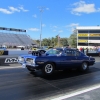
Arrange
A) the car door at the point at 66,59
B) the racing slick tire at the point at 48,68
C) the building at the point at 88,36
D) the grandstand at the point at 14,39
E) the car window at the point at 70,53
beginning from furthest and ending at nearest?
the building at the point at 88,36 → the grandstand at the point at 14,39 → the car window at the point at 70,53 → the car door at the point at 66,59 → the racing slick tire at the point at 48,68

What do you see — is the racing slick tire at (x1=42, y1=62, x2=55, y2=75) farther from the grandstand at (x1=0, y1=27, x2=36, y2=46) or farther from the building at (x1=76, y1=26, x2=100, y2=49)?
the building at (x1=76, y1=26, x2=100, y2=49)

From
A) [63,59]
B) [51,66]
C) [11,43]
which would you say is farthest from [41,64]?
[11,43]

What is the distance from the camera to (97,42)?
98938 mm

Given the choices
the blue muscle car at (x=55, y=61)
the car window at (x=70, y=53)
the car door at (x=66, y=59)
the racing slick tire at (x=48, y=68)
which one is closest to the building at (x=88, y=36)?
the blue muscle car at (x=55, y=61)

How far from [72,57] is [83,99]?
5367 mm

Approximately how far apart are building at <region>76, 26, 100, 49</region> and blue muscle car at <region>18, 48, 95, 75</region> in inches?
3504

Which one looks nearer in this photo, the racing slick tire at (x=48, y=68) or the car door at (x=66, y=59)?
the racing slick tire at (x=48, y=68)

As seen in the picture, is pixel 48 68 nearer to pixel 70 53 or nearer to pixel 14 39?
pixel 70 53

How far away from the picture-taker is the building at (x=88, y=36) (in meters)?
99.1

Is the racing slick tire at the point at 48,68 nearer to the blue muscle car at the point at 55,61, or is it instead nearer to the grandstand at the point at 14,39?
the blue muscle car at the point at 55,61

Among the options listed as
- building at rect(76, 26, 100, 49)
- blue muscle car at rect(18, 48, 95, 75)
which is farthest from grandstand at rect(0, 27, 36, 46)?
blue muscle car at rect(18, 48, 95, 75)

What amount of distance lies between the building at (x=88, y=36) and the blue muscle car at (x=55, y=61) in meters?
89.0

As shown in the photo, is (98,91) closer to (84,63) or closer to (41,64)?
(41,64)

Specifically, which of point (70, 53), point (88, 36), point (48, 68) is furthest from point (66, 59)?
point (88, 36)
